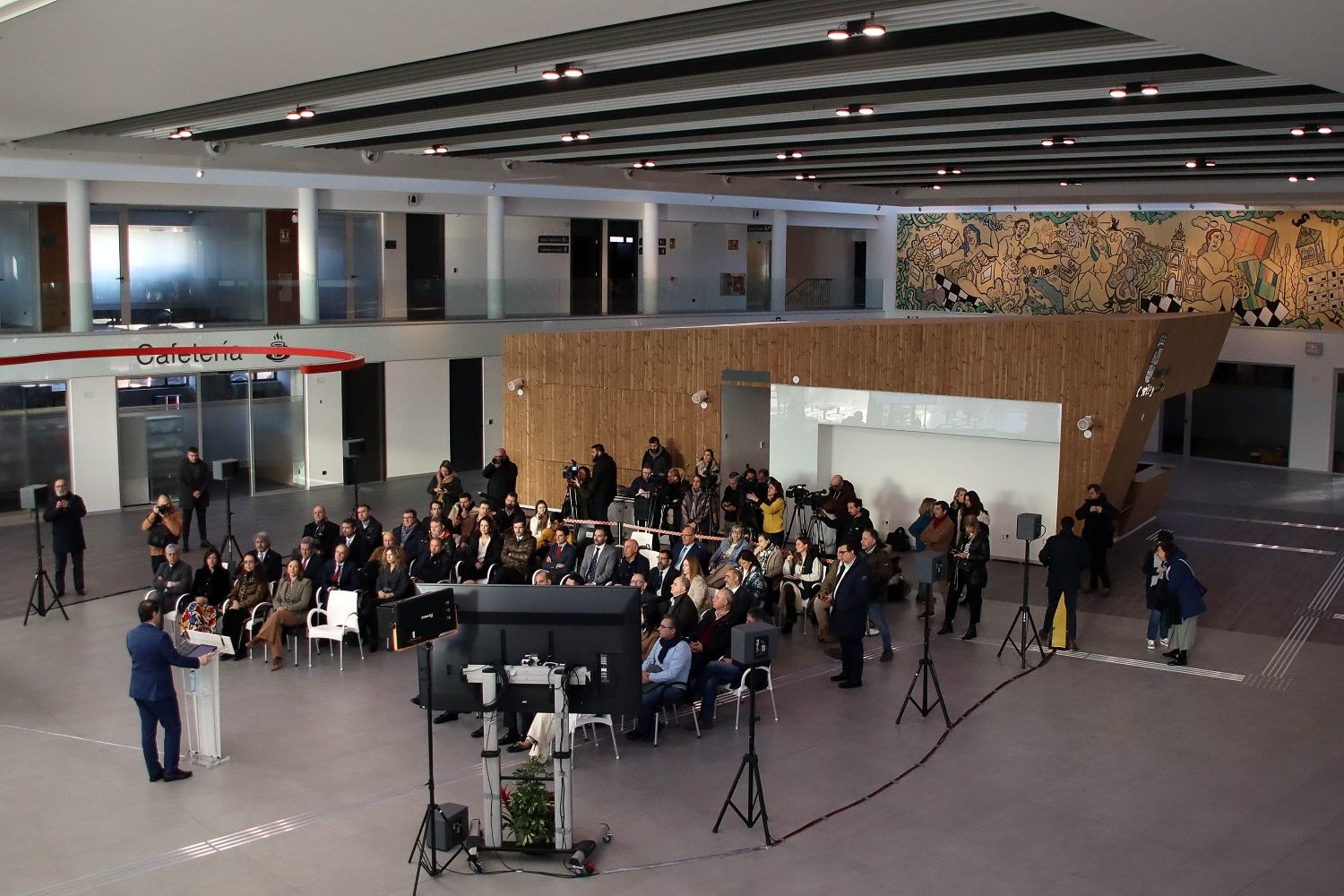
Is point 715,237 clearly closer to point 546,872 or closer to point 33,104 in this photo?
point 33,104

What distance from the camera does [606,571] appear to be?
13406mm

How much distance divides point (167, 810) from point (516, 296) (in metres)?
18.7

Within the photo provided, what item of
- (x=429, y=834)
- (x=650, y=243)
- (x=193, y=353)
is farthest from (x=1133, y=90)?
(x=650, y=243)

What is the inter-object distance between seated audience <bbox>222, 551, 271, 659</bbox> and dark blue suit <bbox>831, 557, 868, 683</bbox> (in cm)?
577

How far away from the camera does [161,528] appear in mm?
15195

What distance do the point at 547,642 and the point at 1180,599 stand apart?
23.0 ft

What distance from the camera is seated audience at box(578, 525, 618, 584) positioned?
13.4 meters

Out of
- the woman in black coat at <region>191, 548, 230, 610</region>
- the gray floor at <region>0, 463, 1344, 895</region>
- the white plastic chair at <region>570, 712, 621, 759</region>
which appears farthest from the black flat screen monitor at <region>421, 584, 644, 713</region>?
the woman in black coat at <region>191, 548, 230, 610</region>

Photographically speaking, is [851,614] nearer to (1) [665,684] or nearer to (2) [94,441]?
(1) [665,684]

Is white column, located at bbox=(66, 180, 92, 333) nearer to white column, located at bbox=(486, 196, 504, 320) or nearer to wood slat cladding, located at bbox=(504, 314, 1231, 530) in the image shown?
wood slat cladding, located at bbox=(504, 314, 1231, 530)

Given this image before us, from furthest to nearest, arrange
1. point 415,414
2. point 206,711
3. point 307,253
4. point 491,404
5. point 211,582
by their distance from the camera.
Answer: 1. point 491,404
2. point 415,414
3. point 307,253
4. point 211,582
5. point 206,711

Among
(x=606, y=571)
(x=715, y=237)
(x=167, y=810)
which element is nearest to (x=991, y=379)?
(x=606, y=571)

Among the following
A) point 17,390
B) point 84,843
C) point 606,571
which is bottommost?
point 84,843

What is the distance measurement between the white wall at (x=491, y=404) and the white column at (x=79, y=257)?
26.2 feet
